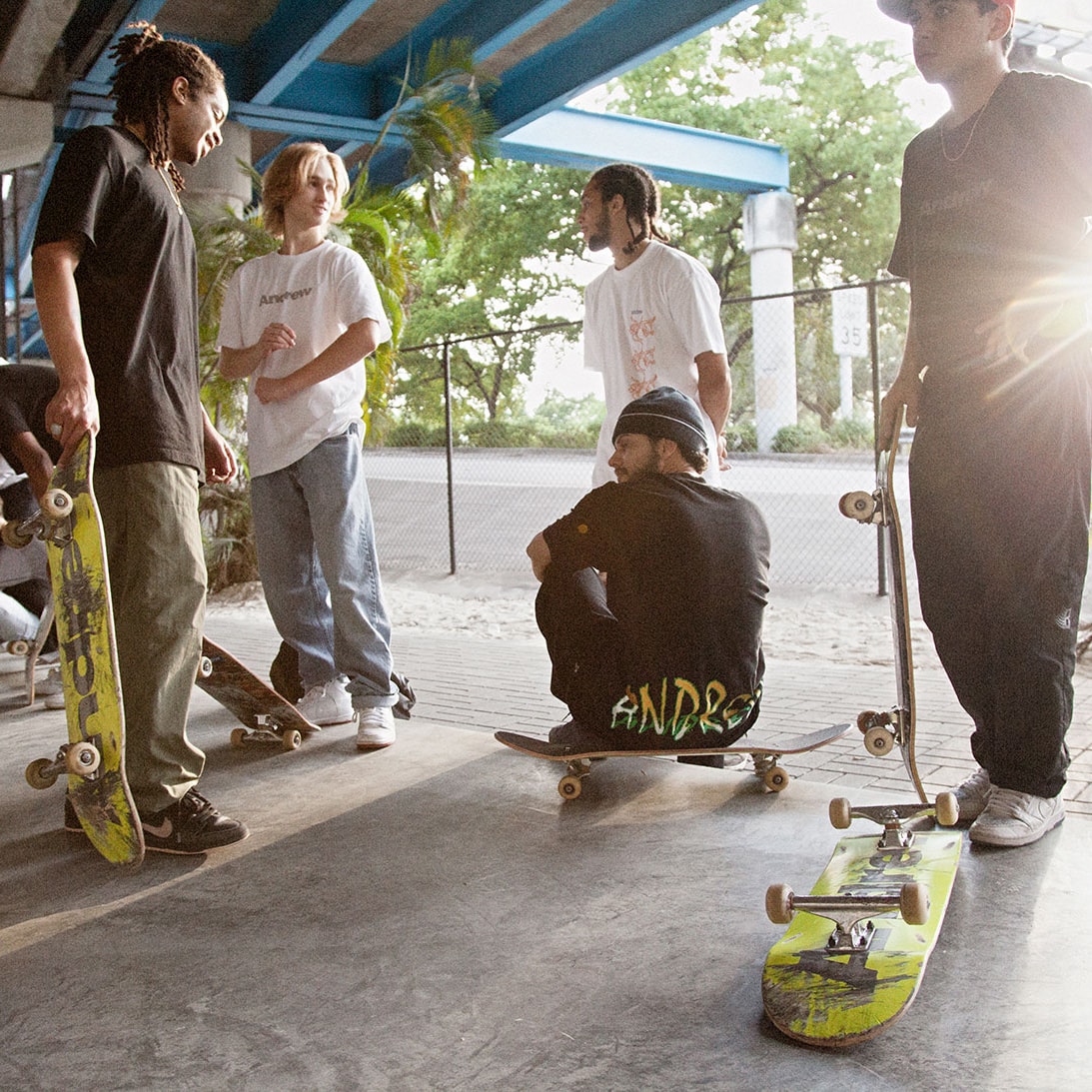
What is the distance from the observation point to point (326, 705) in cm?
467

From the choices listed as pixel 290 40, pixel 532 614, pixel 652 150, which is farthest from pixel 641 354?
pixel 652 150

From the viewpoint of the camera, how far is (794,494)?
15.7 m

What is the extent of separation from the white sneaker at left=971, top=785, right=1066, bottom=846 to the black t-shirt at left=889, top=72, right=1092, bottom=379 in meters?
1.18

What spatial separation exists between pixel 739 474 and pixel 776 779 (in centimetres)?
1467

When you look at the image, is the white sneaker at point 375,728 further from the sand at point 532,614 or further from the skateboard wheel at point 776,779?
the sand at point 532,614

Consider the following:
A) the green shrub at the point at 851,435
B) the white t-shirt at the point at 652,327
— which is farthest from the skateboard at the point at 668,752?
the green shrub at the point at 851,435

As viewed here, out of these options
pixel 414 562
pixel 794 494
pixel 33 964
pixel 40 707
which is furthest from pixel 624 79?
pixel 33 964

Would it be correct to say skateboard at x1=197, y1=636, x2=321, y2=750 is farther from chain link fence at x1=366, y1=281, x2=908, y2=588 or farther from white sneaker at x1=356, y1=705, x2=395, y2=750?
chain link fence at x1=366, y1=281, x2=908, y2=588

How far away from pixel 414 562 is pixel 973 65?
404 inches

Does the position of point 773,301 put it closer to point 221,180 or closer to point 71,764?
point 221,180

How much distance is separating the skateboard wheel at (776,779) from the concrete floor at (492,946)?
0.17 ft

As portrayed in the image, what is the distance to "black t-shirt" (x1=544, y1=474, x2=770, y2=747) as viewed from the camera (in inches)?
137

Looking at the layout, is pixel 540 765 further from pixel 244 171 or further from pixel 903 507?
pixel 903 507

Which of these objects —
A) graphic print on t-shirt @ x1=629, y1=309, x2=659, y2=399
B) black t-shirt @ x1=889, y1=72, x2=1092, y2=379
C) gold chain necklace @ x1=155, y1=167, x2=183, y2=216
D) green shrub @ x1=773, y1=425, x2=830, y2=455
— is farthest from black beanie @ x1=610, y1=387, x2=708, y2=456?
green shrub @ x1=773, y1=425, x2=830, y2=455
